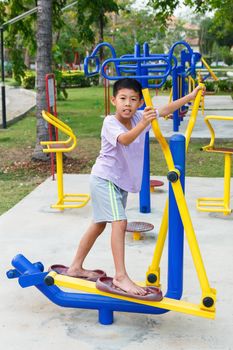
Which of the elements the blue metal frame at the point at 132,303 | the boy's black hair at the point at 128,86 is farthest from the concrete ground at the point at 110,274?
the boy's black hair at the point at 128,86

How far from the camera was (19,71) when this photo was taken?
10.4m

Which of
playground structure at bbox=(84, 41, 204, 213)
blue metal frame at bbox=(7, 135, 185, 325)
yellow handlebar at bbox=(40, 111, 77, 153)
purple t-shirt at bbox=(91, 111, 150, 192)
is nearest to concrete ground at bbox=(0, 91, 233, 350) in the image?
blue metal frame at bbox=(7, 135, 185, 325)

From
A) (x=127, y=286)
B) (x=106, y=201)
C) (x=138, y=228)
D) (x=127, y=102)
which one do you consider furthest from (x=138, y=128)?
(x=138, y=228)

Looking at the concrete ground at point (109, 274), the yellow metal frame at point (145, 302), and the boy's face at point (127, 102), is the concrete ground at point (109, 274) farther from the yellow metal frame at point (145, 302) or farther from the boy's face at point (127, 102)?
the boy's face at point (127, 102)

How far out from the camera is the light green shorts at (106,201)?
307 cm

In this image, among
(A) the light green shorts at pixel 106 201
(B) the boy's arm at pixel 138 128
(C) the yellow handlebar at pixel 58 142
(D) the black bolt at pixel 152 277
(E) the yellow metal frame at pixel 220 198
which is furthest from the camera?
(C) the yellow handlebar at pixel 58 142

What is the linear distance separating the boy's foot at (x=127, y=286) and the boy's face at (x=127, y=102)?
0.85m

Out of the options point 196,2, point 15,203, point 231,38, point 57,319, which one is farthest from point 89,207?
point 231,38

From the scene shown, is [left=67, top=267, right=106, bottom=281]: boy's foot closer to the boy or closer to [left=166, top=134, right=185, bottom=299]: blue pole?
the boy

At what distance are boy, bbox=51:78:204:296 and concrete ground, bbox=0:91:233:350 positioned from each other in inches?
11.7

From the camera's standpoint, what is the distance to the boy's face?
3.00 m

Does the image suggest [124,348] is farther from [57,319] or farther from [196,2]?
[196,2]

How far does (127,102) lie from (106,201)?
1.76 feet

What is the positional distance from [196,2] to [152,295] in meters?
14.5
